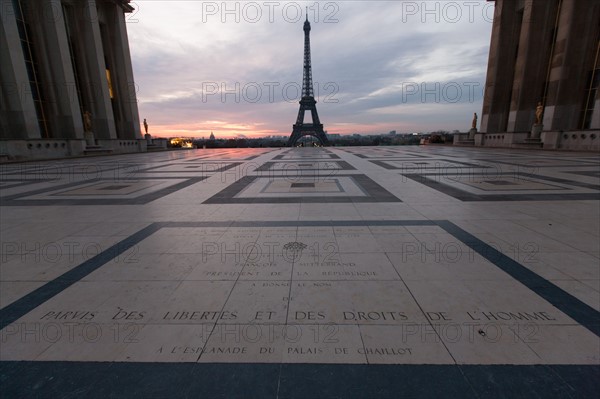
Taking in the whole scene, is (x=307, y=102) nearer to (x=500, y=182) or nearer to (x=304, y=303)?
(x=500, y=182)

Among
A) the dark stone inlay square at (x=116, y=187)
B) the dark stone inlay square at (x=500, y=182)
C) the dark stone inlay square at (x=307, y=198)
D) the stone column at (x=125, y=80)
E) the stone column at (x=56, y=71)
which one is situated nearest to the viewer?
the dark stone inlay square at (x=307, y=198)

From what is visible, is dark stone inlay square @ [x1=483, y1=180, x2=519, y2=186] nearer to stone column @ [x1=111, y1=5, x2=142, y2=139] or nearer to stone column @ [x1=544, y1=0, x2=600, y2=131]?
stone column @ [x1=544, y1=0, x2=600, y2=131]

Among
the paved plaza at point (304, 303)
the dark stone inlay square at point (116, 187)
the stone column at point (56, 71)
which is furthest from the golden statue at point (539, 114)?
the stone column at point (56, 71)

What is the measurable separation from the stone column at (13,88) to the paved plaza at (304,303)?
78.6 feet

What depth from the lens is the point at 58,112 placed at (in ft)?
87.1

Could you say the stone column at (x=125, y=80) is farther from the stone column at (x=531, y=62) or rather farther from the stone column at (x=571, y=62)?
the stone column at (x=571, y=62)

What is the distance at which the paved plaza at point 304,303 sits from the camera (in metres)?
2.17

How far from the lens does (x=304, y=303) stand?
3.07 meters

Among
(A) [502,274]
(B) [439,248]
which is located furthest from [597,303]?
(B) [439,248]

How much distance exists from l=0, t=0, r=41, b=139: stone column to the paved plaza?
23.9m

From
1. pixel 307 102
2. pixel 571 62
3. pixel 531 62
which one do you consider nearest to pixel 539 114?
pixel 571 62

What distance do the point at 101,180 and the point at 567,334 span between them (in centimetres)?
1432

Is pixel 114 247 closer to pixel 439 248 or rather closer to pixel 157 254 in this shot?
pixel 157 254

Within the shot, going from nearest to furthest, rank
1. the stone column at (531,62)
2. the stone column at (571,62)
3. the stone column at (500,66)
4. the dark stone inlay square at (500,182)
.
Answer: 1. the dark stone inlay square at (500,182)
2. the stone column at (571,62)
3. the stone column at (531,62)
4. the stone column at (500,66)
